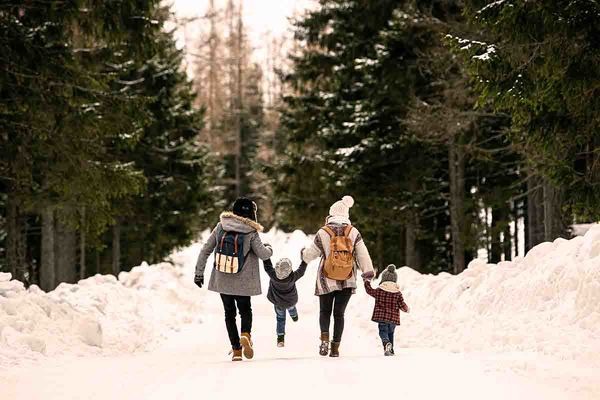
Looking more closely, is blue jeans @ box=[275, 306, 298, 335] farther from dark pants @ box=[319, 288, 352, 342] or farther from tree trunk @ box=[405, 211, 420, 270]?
tree trunk @ box=[405, 211, 420, 270]

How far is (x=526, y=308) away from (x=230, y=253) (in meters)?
4.15

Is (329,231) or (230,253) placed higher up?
(329,231)

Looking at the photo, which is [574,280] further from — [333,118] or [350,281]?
[333,118]

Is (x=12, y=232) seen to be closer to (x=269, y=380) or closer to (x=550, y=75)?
(x=269, y=380)

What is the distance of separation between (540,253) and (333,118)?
14.4 m

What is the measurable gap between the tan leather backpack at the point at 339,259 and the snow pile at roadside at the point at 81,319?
136 inches

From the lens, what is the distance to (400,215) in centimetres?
2142

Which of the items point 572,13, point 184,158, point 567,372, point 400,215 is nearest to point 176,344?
point 567,372

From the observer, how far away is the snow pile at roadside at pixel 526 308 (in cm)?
775

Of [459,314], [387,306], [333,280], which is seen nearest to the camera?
[333,280]

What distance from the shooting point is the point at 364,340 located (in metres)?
11.3

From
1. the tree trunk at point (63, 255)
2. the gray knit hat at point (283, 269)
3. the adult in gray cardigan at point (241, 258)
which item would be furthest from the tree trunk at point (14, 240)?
the adult in gray cardigan at point (241, 258)

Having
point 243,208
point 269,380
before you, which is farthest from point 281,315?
point 269,380

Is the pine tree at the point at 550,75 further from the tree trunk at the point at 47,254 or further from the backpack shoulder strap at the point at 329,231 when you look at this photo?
the tree trunk at the point at 47,254
